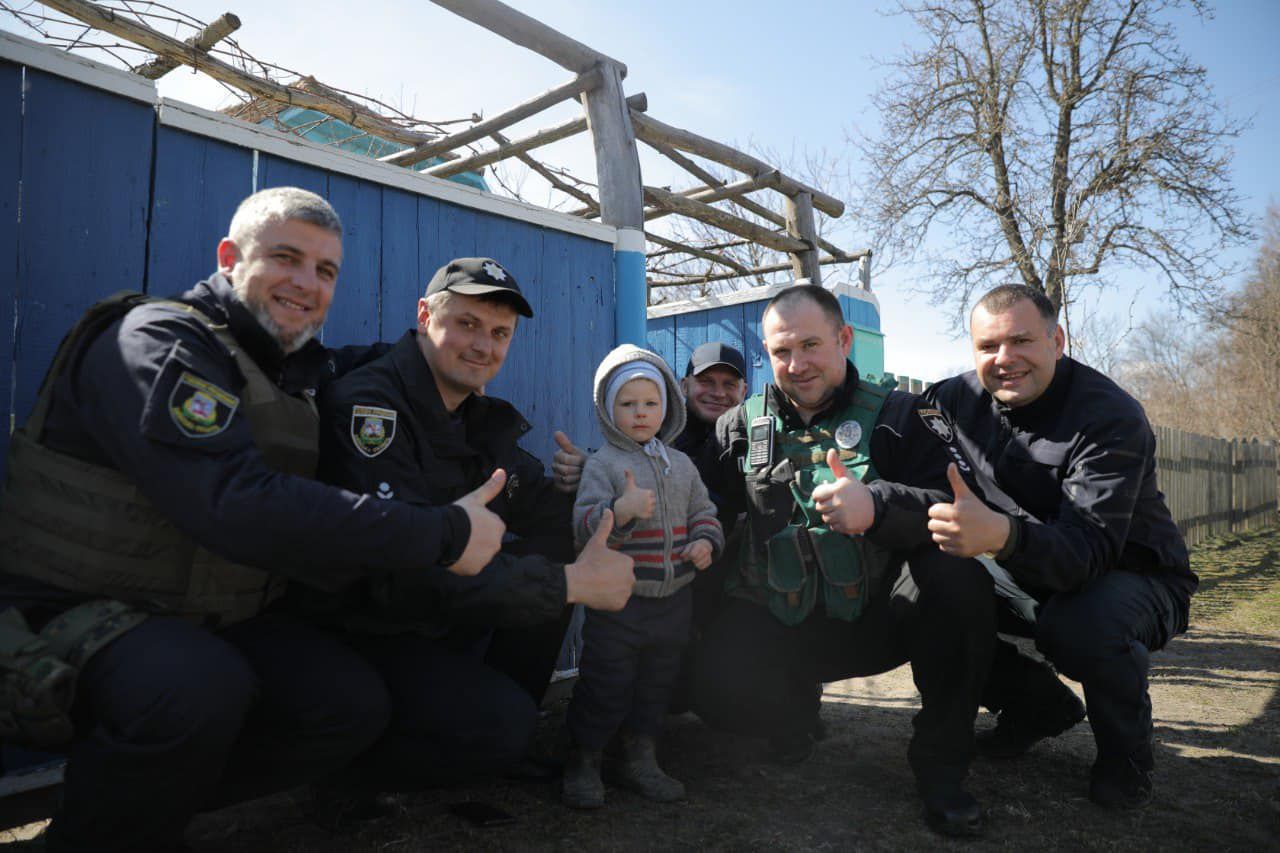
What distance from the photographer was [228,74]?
201 inches

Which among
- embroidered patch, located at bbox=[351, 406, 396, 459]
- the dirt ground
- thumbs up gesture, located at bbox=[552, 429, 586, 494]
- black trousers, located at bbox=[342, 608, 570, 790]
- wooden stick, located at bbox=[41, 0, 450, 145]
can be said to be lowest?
the dirt ground

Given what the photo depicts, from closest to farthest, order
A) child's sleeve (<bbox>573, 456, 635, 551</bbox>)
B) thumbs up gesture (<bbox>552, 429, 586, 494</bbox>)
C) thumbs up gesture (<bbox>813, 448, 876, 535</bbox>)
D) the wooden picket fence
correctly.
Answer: thumbs up gesture (<bbox>813, 448, 876, 535</bbox>) → child's sleeve (<bbox>573, 456, 635, 551</bbox>) → thumbs up gesture (<bbox>552, 429, 586, 494</bbox>) → the wooden picket fence

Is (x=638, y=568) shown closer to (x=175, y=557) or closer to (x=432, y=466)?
(x=432, y=466)

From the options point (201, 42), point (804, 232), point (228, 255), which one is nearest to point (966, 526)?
point (228, 255)

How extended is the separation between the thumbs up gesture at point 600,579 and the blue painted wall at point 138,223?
55.1 inches

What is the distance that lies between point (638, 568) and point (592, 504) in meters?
0.26

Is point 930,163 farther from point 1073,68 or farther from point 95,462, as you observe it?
point 95,462

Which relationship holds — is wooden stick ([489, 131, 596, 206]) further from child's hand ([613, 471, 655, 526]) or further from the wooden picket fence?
the wooden picket fence

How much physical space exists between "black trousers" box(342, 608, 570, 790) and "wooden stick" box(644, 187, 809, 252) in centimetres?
423

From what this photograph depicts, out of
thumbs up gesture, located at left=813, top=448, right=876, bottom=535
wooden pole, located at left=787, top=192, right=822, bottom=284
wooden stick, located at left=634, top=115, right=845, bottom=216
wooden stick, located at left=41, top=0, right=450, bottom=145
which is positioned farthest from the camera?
wooden pole, located at left=787, top=192, right=822, bottom=284

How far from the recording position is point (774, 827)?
222 cm

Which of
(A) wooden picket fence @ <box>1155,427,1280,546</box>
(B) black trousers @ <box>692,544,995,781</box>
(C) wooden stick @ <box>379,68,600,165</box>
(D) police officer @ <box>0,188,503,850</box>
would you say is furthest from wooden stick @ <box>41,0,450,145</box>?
(A) wooden picket fence @ <box>1155,427,1280,546</box>

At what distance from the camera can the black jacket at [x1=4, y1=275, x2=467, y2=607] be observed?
159 cm

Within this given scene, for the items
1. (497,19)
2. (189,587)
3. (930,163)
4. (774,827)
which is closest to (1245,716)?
(774,827)
